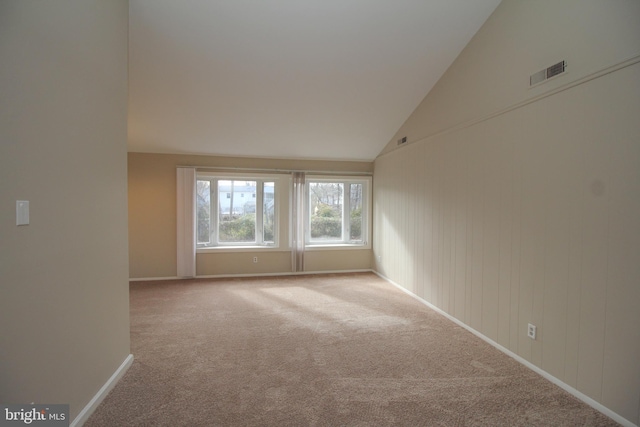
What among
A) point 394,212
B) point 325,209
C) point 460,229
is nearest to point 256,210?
point 325,209

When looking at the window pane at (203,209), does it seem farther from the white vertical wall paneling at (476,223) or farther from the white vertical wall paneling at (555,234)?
the white vertical wall paneling at (476,223)

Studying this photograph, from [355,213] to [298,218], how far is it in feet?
3.90

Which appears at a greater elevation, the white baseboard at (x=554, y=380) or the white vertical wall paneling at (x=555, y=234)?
the white vertical wall paneling at (x=555, y=234)

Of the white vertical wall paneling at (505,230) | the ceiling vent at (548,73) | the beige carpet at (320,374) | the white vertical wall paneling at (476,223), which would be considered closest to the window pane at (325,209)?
the beige carpet at (320,374)

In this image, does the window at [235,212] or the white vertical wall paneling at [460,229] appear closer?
the white vertical wall paneling at [460,229]

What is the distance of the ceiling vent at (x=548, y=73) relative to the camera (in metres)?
2.22

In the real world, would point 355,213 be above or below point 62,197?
below

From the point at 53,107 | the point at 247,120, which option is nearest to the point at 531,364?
the point at 53,107

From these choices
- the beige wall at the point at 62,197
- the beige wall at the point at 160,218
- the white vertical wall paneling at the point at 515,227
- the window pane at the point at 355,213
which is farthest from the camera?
the window pane at the point at 355,213

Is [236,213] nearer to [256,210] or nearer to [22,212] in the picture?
[256,210]

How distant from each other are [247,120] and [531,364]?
13.9ft

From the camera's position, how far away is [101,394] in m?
2.01

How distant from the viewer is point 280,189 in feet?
18.5

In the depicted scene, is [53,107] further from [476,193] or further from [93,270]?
[476,193]
